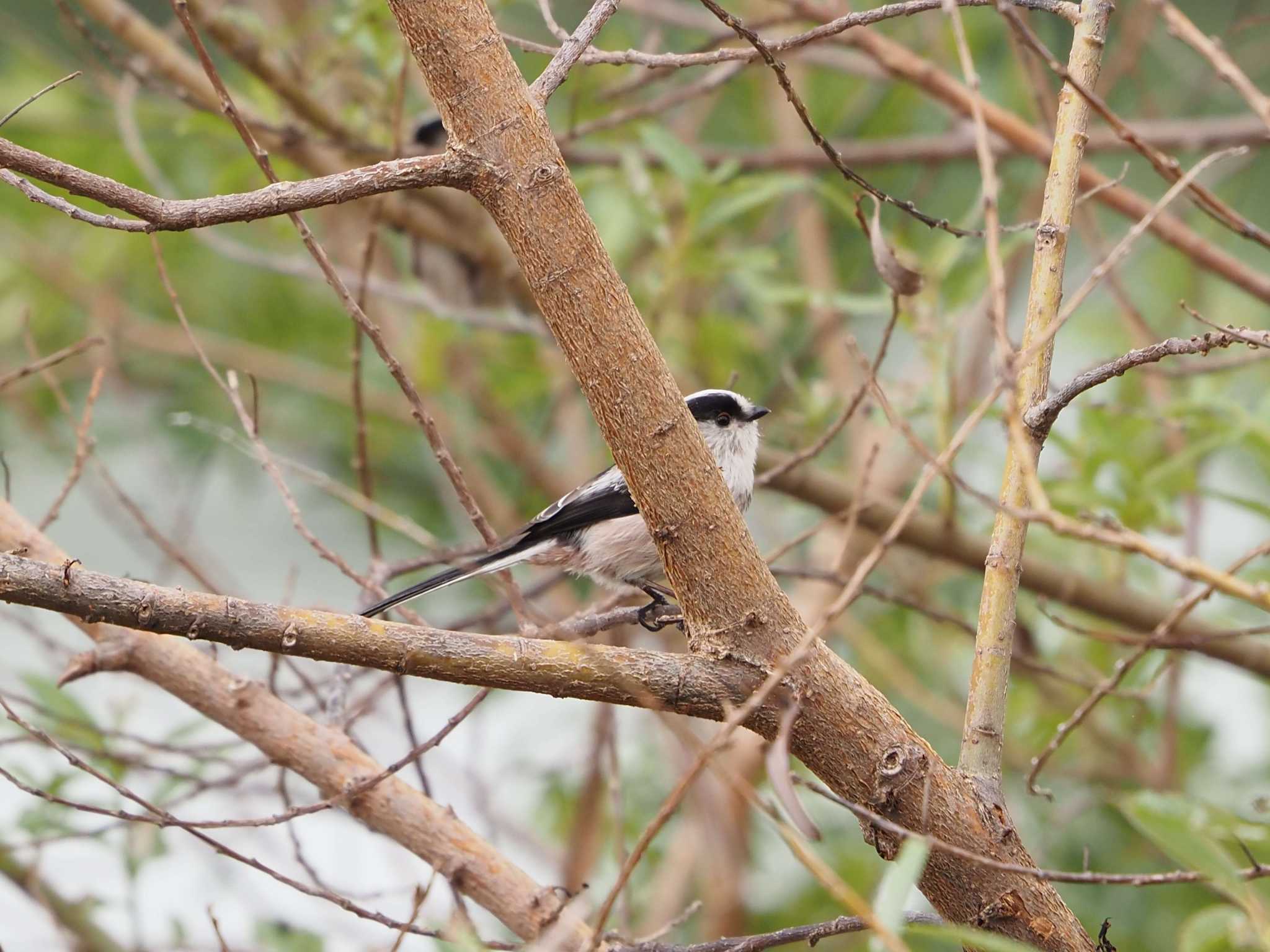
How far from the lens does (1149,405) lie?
3711mm

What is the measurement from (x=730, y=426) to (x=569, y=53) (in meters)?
1.59

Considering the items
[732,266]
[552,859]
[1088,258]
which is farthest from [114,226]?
[1088,258]

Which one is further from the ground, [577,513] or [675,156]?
[675,156]

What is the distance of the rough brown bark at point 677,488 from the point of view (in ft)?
4.42

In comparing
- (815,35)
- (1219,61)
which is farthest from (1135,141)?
(815,35)

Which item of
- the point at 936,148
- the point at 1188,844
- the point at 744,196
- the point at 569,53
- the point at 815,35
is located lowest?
the point at 1188,844

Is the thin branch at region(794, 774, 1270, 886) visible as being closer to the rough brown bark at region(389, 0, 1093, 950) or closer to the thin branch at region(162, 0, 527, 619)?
the rough brown bark at region(389, 0, 1093, 950)

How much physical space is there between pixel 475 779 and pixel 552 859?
815mm

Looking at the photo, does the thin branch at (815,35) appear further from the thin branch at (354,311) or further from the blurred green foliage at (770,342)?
the blurred green foliage at (770,342)

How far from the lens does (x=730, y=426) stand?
2.95 meters

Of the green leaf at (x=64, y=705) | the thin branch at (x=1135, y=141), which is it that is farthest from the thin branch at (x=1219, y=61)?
the green leaf at (x=64, y=705)

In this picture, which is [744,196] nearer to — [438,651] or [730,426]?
[730,426]

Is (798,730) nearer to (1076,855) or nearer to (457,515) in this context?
(1076,855)

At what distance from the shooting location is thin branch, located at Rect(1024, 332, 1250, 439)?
135 centimetres
